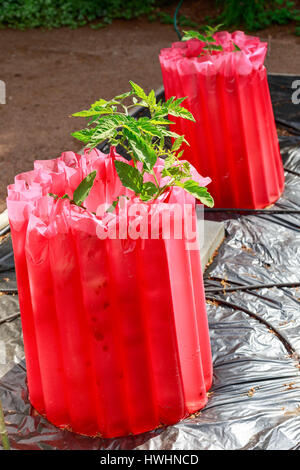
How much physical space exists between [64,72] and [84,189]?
5.77 metres

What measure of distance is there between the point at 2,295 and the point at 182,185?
157 cm

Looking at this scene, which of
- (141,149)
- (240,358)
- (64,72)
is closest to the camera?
(141,149)

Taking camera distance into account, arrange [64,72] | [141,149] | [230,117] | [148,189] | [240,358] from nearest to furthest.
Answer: [141,149] < [148,189] < [240,358] < [230,117] < [64,72]

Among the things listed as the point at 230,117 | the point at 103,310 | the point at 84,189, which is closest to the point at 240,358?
the point at 103,310

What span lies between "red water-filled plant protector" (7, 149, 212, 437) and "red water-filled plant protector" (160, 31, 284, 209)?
1582 mm

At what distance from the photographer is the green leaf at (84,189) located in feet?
6.89

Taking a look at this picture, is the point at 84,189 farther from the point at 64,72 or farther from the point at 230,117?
the point at 64,72

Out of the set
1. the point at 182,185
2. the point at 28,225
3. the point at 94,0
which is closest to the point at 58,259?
the point at 28,225

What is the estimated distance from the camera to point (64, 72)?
294 inches

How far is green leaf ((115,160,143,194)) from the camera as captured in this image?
2059 millimetres

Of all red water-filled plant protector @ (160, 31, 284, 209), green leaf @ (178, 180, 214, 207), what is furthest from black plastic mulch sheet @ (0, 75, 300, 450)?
green leaf @ (178, 180, 214, 207)

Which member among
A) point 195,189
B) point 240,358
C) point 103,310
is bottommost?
point 240,358

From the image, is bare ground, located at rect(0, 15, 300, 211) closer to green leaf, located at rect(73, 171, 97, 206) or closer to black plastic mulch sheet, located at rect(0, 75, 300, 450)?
black plastic mulch sheet, located at rect(0, 75, 300, 450)

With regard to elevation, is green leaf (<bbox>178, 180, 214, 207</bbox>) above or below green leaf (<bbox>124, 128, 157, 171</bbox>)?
below
